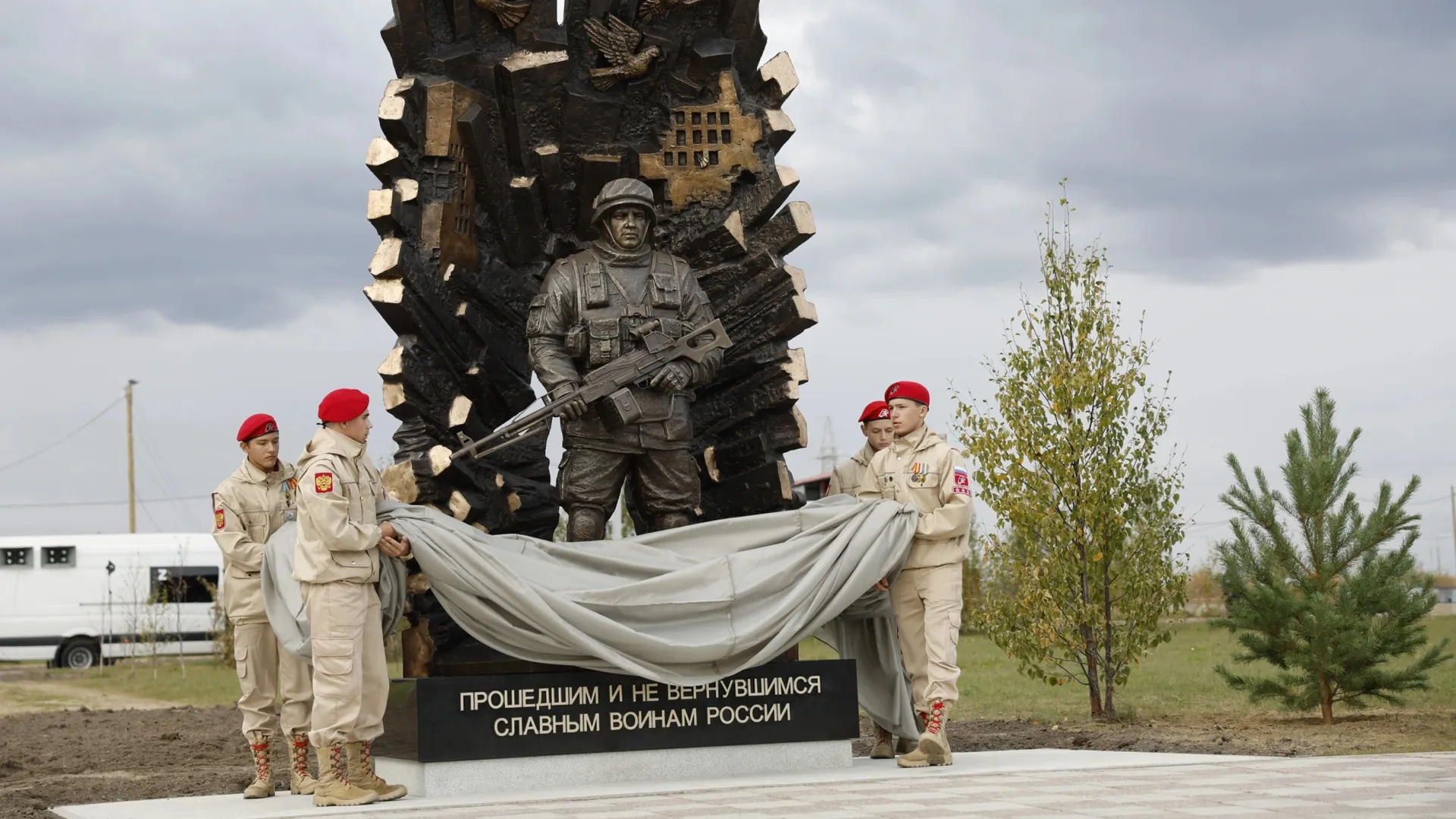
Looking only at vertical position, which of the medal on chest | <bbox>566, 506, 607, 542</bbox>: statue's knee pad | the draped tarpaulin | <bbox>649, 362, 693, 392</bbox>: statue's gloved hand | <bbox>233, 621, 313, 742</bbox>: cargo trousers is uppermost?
<bbox>649, 362, 693, 392</bbox>: statue's gloved hand

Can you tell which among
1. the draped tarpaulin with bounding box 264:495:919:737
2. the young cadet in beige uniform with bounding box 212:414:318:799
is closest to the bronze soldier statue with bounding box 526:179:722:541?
the draped tarpaulin with bounding box 264:495:919:737

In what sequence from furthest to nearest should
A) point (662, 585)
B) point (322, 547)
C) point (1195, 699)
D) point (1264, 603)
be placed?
1. point (1195, 699)
2. point (1264, 603)
3. point (662, 585)
4. point (322, 547)

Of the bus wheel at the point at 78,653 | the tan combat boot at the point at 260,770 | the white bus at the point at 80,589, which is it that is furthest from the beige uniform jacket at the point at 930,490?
the bus wheel at the point at 78,653

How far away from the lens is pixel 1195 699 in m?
13.9

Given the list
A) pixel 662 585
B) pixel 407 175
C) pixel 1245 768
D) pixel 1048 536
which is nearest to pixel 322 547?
pixel 662 585

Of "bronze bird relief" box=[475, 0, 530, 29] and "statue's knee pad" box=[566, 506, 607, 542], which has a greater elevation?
"bronze bird relief" box=[475, 0, 530, 29]

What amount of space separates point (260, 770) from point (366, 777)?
850mm

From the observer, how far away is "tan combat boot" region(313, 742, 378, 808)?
678cm

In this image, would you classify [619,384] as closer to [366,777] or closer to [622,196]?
[622,196]

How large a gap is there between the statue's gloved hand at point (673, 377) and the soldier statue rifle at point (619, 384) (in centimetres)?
5

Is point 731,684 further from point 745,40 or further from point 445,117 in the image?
point 745,40

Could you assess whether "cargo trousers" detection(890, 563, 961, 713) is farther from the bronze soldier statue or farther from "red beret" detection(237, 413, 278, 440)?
"red beret" detection(237, 413, 278, 440)

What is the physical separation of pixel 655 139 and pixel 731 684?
362cm

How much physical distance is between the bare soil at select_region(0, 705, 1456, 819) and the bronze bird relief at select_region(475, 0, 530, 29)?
Result: 4.54 meters
